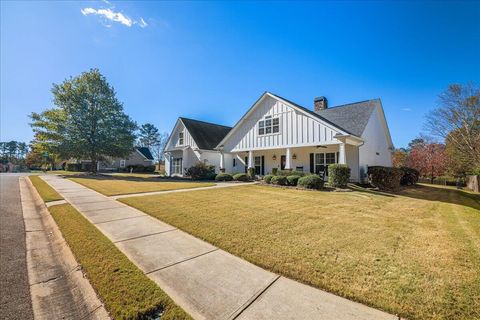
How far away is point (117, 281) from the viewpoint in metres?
2.67

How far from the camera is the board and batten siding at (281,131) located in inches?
534

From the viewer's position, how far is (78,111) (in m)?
26.2

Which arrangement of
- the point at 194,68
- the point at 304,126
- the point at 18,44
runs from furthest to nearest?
the point at 194,68 → the point at 304,126 → the point at 18,44

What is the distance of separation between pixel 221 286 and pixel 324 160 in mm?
14763

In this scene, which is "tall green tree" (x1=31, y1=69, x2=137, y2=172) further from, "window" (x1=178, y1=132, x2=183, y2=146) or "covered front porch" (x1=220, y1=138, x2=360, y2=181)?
"covered front porch" (x1=220, y1=138, x2=360, y2=181)

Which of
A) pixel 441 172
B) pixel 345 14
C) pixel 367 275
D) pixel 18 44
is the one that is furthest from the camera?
pixel 441 172

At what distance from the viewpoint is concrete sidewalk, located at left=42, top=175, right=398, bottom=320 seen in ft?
6.91

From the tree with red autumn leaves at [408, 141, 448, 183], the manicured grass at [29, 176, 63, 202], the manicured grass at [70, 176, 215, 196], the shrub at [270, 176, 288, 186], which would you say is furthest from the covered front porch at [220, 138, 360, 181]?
the tree with red autumn leaves at [408, 141, 448, 183]

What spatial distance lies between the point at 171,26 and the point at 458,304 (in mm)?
14337

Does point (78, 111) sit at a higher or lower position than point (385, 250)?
higher

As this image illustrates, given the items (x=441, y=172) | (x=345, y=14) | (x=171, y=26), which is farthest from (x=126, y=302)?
(x=441, y=172)

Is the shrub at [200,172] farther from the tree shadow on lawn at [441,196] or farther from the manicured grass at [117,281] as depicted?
the manicured grass at [117,281]

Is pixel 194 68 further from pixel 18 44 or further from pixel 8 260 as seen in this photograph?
pixel 8 260

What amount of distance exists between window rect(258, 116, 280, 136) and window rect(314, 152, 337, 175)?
3900 mm
